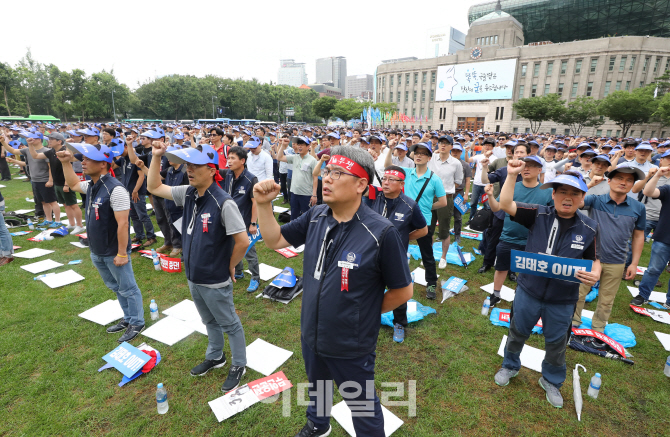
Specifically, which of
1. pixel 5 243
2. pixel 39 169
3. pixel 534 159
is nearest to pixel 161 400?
pixel 534 159

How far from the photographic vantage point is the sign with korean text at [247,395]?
3.23m

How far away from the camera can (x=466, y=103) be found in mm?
63500

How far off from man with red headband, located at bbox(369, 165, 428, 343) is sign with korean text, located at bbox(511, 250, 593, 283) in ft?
4.43

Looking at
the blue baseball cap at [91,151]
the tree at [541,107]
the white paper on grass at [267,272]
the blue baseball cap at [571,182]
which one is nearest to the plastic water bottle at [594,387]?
the blue baseball cap at [571,182]

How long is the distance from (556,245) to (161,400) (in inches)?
170

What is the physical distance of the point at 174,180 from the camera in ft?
20.5

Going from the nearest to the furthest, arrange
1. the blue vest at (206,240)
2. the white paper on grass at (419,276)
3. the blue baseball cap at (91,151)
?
1. the blue vest at (206,240)
2. the blue baseball cap at (91,151)
3. the white paper on grass at (419,276)

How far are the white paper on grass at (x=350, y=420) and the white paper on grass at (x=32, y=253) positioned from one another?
7513 millimetres

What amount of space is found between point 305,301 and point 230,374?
6.58ft

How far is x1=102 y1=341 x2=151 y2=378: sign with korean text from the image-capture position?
370 cm

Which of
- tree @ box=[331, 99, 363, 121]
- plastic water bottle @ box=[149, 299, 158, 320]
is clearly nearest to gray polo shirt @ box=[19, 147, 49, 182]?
plastic water bottle @ box=[149, 299, 158, 320]

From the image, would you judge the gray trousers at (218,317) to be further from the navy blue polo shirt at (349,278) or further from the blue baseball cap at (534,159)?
the blue baseball cap at (534,159)

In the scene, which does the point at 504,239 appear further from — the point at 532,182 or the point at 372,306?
the point at 372,306

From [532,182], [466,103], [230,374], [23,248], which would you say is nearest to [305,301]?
[230,374]
